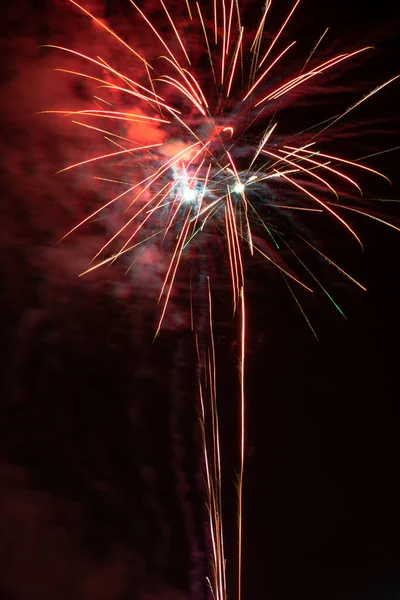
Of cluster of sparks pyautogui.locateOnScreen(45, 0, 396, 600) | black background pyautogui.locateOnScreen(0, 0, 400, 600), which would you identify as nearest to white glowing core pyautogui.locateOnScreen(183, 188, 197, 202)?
cluster of sparks pyautogui.locateOnScreen(45, 0, 396, 600)

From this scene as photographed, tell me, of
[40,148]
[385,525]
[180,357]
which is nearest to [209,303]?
[180,357]

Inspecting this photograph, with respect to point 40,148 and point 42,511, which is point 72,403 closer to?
point 42,511

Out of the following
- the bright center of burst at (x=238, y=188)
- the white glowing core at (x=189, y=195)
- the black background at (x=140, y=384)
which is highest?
the bright center of burst at (x=238, y=188)

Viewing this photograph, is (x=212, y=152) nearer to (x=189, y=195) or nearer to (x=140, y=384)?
(x=189, y=195)

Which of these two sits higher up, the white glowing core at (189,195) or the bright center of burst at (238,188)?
the bright center of burst at (238,188)

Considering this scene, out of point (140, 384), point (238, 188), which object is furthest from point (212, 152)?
point (140, 384)

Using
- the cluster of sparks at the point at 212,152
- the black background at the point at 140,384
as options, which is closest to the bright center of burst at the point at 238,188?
the cluster of sparks at the point at 212,152

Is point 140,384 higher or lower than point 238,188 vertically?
lower

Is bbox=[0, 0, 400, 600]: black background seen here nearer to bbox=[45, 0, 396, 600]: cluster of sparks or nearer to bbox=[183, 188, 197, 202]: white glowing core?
bbox=[45, 0, 396, 600]: cluster of sparks

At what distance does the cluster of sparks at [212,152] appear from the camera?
950mm

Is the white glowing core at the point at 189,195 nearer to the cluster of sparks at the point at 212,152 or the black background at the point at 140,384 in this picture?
the cluster of sparks at the point at 212,152

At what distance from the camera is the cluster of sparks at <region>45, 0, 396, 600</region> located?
0.95 m

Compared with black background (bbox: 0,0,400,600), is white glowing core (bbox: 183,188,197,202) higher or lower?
higher

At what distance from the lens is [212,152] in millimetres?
954
